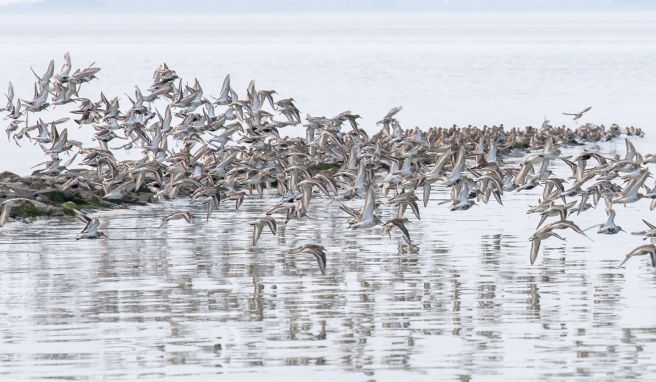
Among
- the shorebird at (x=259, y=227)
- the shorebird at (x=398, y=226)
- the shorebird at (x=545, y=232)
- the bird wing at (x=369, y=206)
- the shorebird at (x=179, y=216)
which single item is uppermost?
the shorebird at (x=179, y=216)

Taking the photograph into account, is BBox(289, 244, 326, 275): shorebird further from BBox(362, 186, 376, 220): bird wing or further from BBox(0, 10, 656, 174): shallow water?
BBox(0, 10, 656, 174): shallow water

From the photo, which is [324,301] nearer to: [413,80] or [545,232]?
[545,232]

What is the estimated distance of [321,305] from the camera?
23250mm

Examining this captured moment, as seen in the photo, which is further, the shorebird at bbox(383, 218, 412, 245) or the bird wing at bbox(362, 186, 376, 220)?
the bird wing at bbox(362, 186, 376, 220)

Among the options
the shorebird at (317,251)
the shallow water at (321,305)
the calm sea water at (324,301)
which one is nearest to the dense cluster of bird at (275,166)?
the calm sea water at (324,301)

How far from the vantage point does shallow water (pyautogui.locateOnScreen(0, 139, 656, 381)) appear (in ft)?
62.5

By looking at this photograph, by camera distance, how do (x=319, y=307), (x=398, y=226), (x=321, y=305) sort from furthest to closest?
1. (x=398, y=226)
2. (x=321, y=305)
3. (x=319, y=307)

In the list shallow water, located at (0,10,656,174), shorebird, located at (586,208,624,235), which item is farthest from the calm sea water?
shallow water, located at (0,10,656,174)

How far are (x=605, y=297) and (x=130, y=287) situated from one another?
731 centimetres

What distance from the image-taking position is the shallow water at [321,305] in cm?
1905

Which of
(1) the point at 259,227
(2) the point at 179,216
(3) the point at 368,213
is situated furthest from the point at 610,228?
(2) the point at 179,216

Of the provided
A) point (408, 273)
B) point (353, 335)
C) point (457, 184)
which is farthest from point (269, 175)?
point (353, 335)

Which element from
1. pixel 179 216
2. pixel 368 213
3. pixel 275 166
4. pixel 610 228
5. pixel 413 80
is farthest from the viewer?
pixel 413 80

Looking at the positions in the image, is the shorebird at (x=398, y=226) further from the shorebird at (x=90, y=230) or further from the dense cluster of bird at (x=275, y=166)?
the shorebird at (x=90, y=230)
